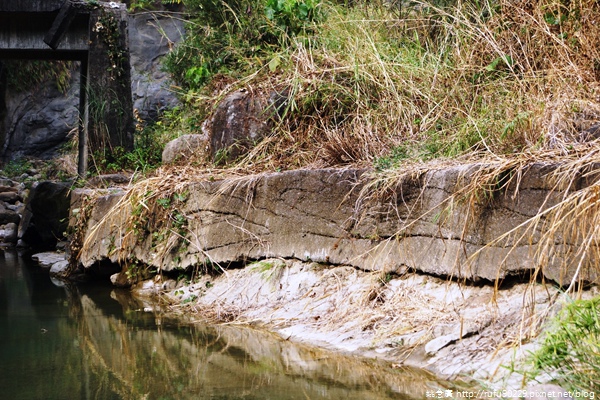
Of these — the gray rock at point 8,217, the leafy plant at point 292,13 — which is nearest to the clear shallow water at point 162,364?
the leafy plant at point 292,13

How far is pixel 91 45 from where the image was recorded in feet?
27.3

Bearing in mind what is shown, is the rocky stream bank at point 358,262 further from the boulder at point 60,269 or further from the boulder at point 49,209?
the boulder at point 49,209

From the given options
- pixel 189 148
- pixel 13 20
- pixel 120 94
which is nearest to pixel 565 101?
pixel 189 148

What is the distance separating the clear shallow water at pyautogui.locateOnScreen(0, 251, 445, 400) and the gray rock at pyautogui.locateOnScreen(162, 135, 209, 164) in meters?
1.85

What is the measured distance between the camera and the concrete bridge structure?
8.09 m

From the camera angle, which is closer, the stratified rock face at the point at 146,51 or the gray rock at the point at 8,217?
the gray rock at the point at 8,217

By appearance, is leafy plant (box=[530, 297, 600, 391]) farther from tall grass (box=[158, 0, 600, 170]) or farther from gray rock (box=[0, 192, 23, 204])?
gray rock (box=[0, 192, 23, 204])

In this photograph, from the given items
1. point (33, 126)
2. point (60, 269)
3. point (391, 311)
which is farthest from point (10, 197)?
point (391, 311)

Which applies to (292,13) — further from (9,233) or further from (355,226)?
Result: (9,233)

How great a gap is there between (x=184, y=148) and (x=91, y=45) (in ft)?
8.16

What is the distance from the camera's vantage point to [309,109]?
5605 mm

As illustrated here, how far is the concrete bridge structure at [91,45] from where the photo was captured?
809 centimetres

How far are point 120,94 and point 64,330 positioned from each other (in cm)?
440

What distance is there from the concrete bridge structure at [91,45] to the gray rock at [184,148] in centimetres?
148
